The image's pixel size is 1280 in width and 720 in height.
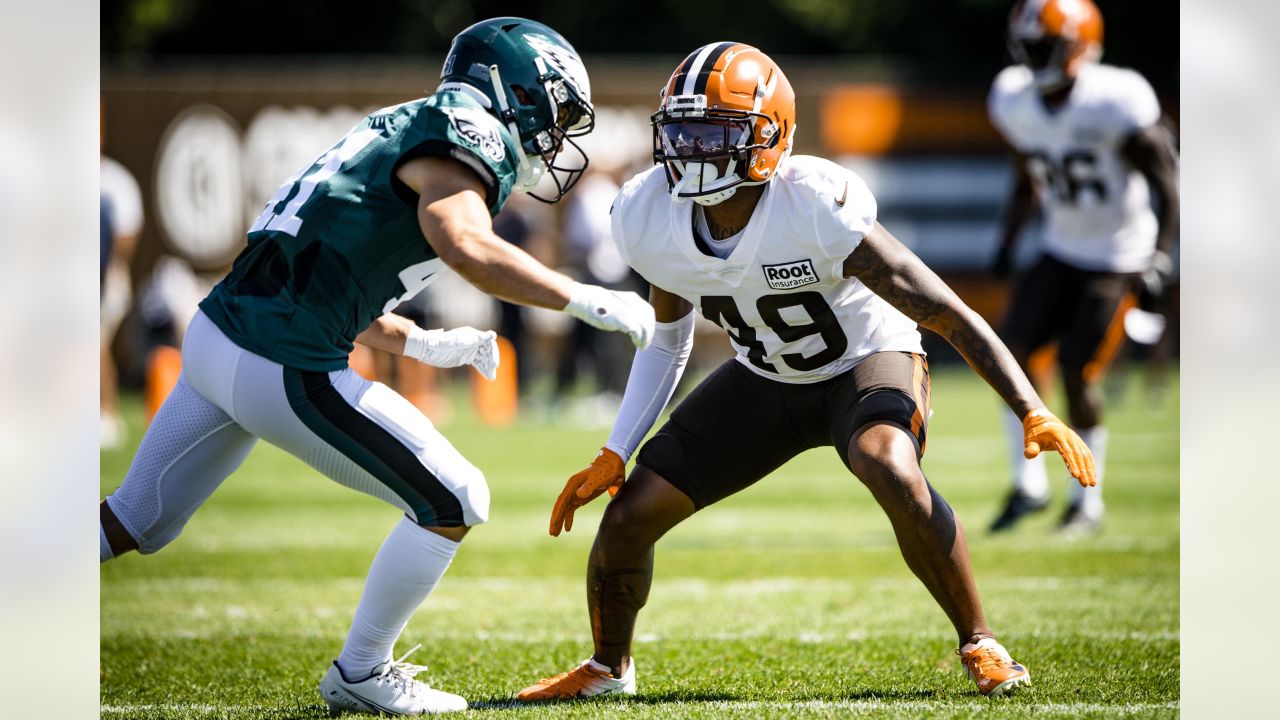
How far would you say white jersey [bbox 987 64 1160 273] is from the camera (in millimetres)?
5945

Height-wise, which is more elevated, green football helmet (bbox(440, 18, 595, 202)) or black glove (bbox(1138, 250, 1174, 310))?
green football helmet (bbox(440, 18, 595, 202))

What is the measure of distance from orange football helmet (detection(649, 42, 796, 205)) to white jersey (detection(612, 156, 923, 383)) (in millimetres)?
102

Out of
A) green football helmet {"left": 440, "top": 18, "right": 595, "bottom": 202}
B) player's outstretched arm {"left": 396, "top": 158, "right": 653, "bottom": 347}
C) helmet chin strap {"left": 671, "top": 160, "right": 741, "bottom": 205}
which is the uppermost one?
green football helmet {"left": 440, "top": 18, "right": 595, "bottom": 202}

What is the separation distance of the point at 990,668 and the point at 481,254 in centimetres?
147

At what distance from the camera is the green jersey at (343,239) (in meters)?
2.94

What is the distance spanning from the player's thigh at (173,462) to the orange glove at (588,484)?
2.54ft

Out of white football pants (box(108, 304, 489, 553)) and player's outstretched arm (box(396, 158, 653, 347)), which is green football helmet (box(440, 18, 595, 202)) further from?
white football pants (box(108, 304, 489, 553))

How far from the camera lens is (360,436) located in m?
2.96

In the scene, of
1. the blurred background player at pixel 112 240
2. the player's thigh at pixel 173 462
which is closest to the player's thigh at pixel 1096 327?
the player's thigh at pixel 173 462

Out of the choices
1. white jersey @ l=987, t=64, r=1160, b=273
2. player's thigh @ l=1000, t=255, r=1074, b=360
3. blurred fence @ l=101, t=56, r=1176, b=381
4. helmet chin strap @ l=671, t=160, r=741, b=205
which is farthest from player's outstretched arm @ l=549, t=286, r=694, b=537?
blurred fence @ l=101, t=56, r=1176, b=381

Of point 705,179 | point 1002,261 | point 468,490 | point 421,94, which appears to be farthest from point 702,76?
point 421,94

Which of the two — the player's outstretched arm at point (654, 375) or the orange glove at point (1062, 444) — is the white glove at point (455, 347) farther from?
the orange glove at point (1062, 444)

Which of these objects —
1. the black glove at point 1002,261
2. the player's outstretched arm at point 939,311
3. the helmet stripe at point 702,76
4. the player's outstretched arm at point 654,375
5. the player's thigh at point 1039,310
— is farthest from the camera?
the black glove at point 1002,261
